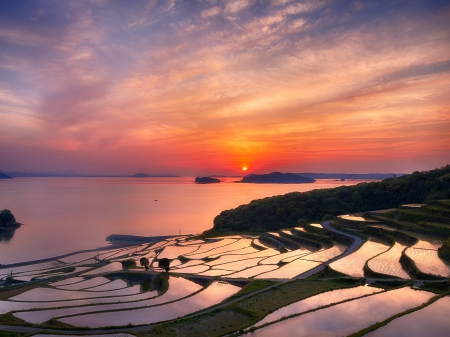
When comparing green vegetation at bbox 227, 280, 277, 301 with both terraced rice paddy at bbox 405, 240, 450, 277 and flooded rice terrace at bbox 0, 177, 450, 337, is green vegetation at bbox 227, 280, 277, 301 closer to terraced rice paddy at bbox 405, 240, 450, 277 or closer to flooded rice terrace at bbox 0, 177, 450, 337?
flooded rice terrace at bbox 0, 177, 450, 337

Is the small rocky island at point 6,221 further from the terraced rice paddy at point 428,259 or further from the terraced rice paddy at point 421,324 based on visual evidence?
the terraced rice paddy at point 421,324

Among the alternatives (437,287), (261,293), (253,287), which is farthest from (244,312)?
(437,287)

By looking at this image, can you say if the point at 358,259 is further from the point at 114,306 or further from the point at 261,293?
the point at 114,306

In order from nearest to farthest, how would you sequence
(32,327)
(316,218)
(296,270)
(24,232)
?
(32,327), (296,270), (316,218), (24,232)

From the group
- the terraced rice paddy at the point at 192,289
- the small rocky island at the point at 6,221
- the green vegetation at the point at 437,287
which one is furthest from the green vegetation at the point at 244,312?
the small rocky island at the point at 6,221

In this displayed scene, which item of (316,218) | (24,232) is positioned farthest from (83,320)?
(24,232)

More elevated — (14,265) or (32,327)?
(32,327)

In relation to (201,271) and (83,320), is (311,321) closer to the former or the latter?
(83,320)
